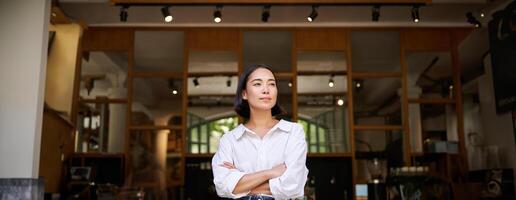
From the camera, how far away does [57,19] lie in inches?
281

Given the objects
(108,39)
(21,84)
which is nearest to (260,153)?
(21,84)

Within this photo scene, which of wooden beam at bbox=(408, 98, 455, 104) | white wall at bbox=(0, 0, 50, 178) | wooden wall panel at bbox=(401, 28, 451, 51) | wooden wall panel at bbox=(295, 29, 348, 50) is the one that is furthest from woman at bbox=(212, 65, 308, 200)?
wooden wall panel at bbox=(401, 28, 451, 51)

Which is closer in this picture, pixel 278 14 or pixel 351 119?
pixel 278 14

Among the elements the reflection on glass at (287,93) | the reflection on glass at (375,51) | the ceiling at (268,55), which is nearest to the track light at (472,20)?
the ceiling at (268,55)

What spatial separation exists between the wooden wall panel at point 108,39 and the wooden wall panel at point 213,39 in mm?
876

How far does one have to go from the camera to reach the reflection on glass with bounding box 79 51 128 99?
7.90 meters

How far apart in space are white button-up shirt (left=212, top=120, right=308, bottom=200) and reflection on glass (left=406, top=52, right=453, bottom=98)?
259 inches

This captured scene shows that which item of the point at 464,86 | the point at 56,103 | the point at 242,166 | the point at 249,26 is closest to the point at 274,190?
the point at 242,166

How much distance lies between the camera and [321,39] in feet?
26.3

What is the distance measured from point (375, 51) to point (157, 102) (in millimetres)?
3176

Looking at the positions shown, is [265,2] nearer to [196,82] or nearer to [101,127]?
[196,82]

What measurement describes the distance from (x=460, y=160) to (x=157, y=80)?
4.36m

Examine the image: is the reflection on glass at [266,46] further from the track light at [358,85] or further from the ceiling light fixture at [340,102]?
the track light at [358,85]

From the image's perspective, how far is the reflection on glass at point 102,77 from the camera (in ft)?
25.9
